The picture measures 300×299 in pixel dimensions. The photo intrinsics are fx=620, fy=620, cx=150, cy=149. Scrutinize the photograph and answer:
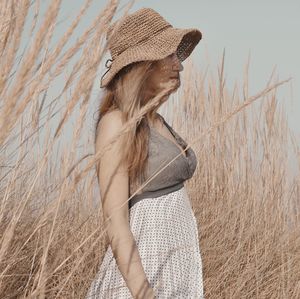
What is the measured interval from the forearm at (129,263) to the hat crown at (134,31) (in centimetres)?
53

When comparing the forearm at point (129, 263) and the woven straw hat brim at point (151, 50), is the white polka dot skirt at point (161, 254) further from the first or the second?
the woven straw hat brim at point (151, 50)

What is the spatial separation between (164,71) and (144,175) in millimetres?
294

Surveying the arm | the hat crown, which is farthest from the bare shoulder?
the hat crown

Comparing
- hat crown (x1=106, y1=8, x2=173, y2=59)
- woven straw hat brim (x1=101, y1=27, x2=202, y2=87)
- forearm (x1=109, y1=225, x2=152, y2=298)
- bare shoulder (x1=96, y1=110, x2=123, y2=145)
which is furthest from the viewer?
hat crown (x1=106, y1=8, x2=173, y2=59)

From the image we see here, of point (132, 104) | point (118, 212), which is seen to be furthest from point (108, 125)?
point (118, 212)

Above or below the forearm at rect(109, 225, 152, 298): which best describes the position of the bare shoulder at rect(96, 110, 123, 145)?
above

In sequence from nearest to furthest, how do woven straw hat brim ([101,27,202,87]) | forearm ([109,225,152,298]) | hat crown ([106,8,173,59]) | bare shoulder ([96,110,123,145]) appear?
forearm ([109,225,152,298]), bare shoulder ([96,110,123,145]), woven straw hat brim ([101,27,202,87]), hat crown ([106,8,173,59])

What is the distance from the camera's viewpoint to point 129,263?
Answer: 50.2 inches

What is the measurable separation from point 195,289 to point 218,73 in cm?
189

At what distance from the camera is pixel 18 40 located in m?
0.87

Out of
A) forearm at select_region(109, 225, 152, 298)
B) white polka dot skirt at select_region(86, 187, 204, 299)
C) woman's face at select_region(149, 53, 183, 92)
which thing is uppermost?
woman's face at select_region(149, 53, 183, 92)

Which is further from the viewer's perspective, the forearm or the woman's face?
the woman's face

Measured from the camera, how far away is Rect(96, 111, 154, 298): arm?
127 centimetres

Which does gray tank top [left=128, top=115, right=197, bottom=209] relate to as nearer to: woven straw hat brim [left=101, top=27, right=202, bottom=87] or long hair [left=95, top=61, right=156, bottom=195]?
long hair [left=95, top=61, right=156, bottom=195]
